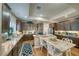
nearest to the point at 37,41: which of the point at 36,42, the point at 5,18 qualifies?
the point at 36,42

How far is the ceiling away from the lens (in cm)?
208

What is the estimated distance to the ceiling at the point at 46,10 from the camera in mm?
2082

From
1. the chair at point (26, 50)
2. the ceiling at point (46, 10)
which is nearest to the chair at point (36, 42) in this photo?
→ the chair at point (26, 50)

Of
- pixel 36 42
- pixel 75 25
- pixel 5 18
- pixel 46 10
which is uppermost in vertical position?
pixel 46 10

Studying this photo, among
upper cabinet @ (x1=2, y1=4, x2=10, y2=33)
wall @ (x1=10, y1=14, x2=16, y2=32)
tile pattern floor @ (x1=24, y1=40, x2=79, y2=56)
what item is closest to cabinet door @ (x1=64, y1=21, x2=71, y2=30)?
tile pattern floor @ (x1=24, y1=40, x2=79, y2=56)

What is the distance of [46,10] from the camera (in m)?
2.13

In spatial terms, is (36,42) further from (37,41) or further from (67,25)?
(67,25)

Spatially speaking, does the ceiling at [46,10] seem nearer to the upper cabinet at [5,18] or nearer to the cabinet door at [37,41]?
the upper cabinet at [5,18]

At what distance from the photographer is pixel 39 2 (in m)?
2.11

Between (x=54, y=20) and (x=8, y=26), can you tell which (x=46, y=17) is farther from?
(x=8, y=26)

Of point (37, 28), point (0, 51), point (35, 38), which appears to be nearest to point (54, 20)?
point (37, 28)

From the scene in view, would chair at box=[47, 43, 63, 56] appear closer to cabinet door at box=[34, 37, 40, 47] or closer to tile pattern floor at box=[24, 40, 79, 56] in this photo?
tile pattern floor at box=[24, 40, 79, 56]

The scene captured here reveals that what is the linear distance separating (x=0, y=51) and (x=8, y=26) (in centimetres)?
48

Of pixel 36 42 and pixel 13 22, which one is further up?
pixel 13 22
